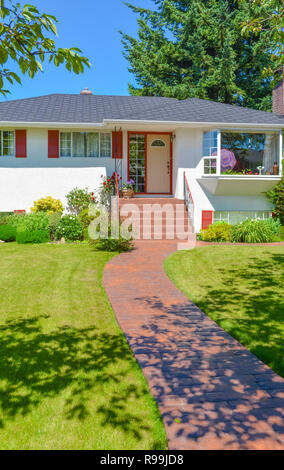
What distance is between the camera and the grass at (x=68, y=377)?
3458 millimetres

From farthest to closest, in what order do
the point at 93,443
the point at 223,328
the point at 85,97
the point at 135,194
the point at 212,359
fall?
the point at 85,97
the point at 135,194
the point at 223,328
the point at 212,359
the point at 93,443

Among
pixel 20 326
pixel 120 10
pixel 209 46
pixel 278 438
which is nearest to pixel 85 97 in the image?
pixel 209 46

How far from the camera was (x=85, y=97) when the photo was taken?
23.0 metres

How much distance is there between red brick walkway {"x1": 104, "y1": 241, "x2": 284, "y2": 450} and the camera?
3.43 metres

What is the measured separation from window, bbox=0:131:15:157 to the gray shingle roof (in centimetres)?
74

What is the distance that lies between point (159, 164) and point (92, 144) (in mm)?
3455

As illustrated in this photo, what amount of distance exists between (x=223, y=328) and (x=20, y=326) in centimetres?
313

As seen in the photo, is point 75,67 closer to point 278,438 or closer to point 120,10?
point 278,438

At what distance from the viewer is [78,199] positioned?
1788 centimetres

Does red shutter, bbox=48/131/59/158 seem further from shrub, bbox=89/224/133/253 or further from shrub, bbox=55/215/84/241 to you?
shrub, bbox=89/224/133/253

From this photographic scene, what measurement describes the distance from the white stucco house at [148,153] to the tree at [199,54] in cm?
1202

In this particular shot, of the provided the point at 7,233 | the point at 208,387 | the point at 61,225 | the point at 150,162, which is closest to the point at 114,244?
the point at 61,225

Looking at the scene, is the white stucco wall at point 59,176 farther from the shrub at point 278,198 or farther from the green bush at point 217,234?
the green bush at point 217,234

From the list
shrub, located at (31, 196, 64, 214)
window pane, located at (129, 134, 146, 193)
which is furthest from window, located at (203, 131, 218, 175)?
shrub, located at (31, 196, 64, 214)
